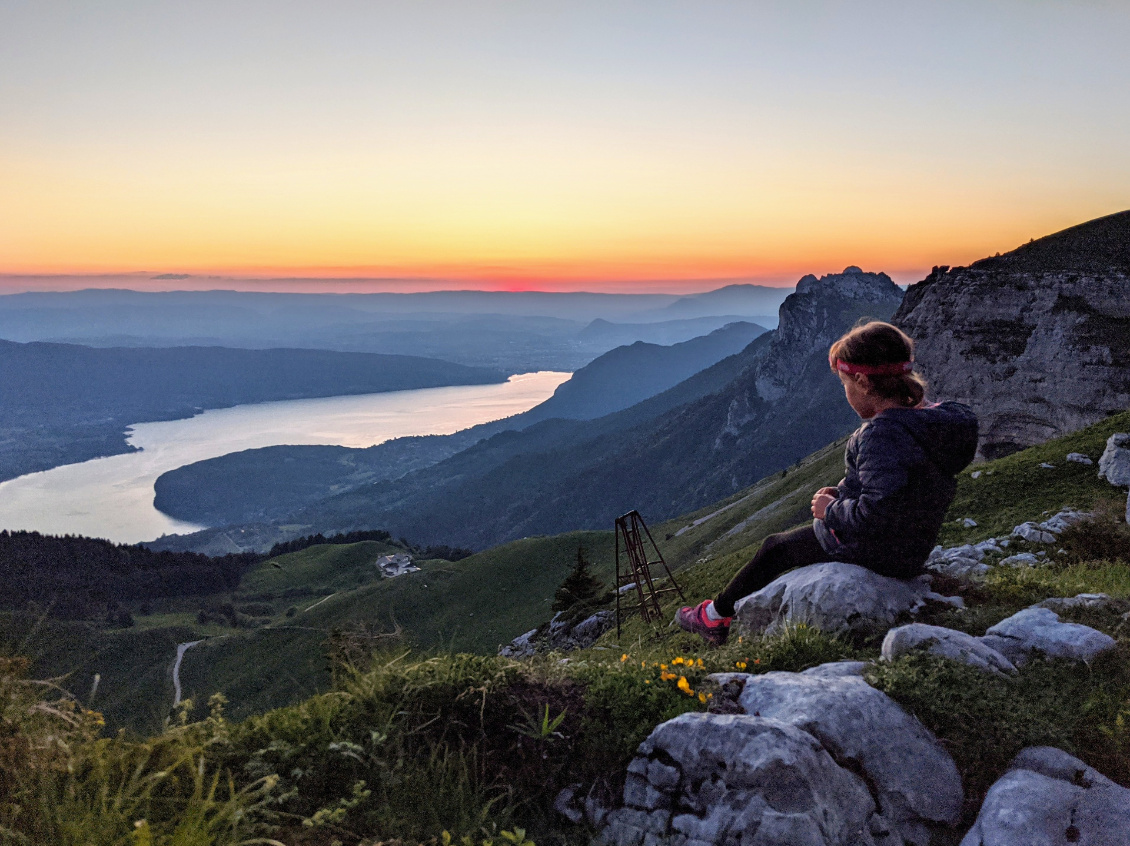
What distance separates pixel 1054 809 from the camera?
367 centimetres

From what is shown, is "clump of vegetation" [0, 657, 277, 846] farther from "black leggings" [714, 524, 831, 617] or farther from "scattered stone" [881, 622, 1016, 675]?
"black leggings" [714, 524, 831, 617]

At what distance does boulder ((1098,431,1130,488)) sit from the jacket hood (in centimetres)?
1386

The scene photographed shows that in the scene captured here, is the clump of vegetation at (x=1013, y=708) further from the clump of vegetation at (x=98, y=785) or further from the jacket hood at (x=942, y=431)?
the clump of vegetation at (x=98, y=785)

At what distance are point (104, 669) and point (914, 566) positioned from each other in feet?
342

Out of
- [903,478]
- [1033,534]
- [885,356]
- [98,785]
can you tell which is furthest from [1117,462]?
[98,785]

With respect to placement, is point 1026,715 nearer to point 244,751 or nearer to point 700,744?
point 700,744

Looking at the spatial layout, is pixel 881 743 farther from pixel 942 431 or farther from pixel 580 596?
pixel 580 596

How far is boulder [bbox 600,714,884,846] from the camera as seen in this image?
12.1 feet

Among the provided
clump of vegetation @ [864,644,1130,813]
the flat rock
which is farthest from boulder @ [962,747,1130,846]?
the flat rock

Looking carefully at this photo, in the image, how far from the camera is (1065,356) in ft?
135

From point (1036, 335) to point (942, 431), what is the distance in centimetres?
4881

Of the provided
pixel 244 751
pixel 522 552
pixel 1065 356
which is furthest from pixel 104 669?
pixel 1065 356

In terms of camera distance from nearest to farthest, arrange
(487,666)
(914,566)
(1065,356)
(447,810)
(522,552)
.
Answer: (447,810), (487,666), (914,566), (1065,356), (522,552)

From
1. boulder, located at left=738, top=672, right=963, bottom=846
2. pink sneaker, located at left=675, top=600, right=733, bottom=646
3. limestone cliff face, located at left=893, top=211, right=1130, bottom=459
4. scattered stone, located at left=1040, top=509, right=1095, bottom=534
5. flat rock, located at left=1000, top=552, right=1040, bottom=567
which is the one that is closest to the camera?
boulder, located at left=738, top=672, right=963, bottom=846
